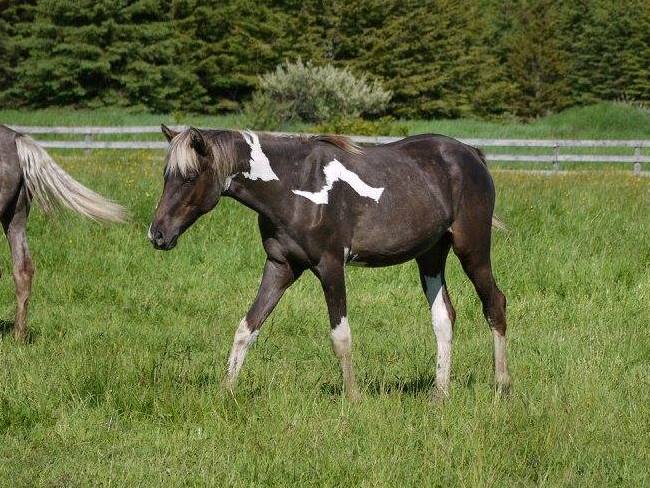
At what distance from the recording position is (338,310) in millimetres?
5570

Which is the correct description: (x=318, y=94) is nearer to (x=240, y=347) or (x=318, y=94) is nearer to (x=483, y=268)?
(x=483, y=268)

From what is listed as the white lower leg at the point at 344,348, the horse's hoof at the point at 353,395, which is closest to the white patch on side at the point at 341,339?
the white lower leg at the point at 344,348

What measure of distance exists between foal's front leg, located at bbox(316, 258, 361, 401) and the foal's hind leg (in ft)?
2.52

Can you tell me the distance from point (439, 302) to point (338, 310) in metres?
0.99

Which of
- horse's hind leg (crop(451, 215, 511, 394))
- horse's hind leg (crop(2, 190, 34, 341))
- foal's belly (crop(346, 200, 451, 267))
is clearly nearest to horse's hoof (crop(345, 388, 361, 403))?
foal's belly (crop(346, 200, 451, 267))

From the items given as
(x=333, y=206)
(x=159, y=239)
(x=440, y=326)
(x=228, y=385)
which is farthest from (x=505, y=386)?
(x=159, y=239)

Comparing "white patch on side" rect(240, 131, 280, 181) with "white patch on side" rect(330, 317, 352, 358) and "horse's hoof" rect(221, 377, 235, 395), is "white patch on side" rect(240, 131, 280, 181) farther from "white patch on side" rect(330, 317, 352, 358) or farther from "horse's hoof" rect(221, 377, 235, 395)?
"horse's hoof" rect(221, 377, 235, 395)

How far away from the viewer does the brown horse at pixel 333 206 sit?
531 centimetres

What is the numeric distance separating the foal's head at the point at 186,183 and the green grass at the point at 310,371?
0.96 metres

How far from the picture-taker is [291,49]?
5309 cm

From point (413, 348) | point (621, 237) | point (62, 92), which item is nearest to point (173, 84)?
point (62, 92)

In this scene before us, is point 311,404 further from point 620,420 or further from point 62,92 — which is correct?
point 62,92

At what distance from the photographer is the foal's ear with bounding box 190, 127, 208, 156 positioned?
203 inches

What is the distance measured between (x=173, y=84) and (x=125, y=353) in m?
44.5
